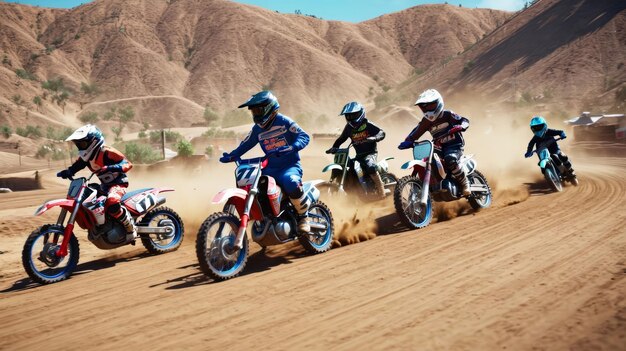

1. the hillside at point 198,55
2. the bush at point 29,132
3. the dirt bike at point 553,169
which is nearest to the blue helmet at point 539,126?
the dirt bike at point 553,169

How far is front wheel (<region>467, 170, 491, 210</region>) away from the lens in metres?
10.2

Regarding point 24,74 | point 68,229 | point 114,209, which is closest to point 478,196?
point 114,209

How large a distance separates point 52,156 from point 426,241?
162 feet

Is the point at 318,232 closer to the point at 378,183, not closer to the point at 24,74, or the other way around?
the point at 378,183

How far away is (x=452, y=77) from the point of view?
80250mm

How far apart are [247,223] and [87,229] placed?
320cm

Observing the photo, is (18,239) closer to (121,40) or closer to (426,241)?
(426,241)

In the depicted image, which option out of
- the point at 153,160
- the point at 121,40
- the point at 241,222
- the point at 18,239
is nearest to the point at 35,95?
the point at 121,40

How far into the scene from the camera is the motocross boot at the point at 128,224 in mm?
8156

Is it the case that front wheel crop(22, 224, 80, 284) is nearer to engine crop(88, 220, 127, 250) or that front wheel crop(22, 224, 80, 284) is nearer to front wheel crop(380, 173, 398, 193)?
engine crop(88, 220, 127, 250)

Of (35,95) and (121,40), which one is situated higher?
(121,40)

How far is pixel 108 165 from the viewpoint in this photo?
835cm

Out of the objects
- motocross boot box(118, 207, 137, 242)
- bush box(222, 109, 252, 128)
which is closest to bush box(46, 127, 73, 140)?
bush box(222, 109, 252, 128)

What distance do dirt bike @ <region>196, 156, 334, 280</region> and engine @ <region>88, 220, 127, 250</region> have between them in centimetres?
234
